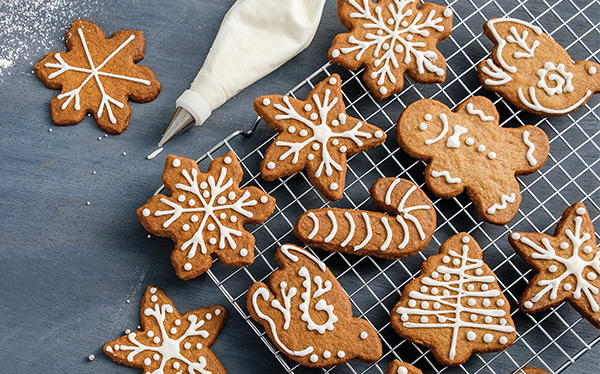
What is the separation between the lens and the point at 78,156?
2189 millimetres

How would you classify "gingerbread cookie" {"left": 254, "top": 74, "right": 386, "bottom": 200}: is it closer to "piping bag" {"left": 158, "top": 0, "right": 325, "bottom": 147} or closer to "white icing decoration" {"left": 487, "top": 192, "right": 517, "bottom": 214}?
"piping bag" {"left": 158, "top": 0, "right": 325, "bottom": 147}

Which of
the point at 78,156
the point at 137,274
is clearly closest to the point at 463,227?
the point at 137,274

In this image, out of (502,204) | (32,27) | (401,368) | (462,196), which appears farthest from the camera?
(32,27)

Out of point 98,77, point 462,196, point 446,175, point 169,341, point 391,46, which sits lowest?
point 169,341

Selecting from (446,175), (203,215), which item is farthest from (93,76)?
(446,175)

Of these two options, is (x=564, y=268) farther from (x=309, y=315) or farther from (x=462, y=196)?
(x=309, y=315)

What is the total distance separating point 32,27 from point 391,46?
1.15m

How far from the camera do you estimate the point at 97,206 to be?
217cm

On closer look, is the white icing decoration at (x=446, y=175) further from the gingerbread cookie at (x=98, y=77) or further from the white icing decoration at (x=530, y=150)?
the gingerbread cookie at (x=98, y=77)

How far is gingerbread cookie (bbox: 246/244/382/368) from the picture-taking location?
1949 mm

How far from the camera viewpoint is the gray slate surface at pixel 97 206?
2102mm

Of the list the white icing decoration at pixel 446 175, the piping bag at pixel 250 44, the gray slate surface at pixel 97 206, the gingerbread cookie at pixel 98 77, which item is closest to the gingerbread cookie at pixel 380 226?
the white icing decoration at pixel 446 175

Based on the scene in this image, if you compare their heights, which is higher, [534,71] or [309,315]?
[534,71]

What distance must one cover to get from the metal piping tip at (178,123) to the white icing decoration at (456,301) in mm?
844
